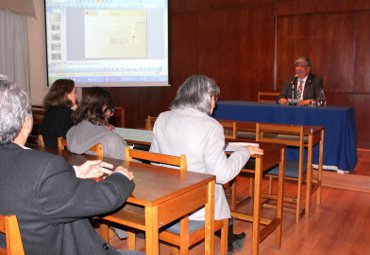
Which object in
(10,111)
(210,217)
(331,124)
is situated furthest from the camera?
(331,124)

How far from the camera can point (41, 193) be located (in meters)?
1.14

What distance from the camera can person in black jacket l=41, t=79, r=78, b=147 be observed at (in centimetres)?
321

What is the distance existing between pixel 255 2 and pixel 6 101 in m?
6.37

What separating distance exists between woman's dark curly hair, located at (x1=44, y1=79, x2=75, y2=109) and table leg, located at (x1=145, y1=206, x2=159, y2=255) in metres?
2.07

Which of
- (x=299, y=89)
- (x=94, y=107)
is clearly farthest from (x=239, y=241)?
(x=299, y=89)

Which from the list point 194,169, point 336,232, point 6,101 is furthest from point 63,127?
point 336,232

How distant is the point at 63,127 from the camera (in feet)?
10.5

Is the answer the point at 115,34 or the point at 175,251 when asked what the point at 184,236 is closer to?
the point at 175,251

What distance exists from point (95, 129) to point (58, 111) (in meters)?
0.90

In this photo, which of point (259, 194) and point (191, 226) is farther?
point (259, 194)

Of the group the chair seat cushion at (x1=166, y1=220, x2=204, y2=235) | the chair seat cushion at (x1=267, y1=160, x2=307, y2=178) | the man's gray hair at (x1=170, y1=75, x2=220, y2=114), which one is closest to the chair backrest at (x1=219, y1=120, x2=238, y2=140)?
the chair seat cushion at (x1=267, y1=160, x2=307, y2=178)

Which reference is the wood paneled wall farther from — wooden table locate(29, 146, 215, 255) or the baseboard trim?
wooden table locate(29, 146, 215, 255)

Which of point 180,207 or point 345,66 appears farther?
point 345,66

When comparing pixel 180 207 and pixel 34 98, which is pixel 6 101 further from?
pixel 34 98
